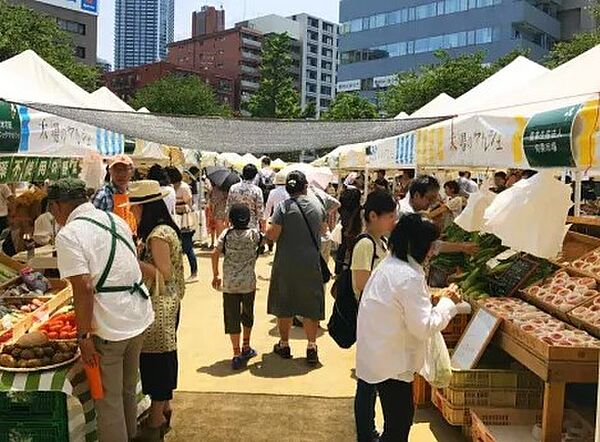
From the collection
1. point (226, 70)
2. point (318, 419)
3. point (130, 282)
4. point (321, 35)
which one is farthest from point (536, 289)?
point (321, 35)

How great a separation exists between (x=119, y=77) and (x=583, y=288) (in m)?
90.2

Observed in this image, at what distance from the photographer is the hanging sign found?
9.88ft

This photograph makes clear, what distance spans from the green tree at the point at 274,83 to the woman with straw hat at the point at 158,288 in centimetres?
5106

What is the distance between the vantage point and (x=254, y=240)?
570cm

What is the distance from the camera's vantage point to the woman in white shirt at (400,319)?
10.4ft

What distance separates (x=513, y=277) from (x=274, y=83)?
53.4 metres

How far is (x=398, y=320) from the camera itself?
10.5 feet

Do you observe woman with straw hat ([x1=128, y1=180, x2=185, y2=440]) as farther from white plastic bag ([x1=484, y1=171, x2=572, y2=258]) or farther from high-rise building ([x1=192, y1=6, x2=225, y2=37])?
high-rise building ([x1=192, y1=6, x2=225, y2=37])

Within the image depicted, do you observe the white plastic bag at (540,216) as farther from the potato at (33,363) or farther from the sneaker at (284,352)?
the potato at (33,363)

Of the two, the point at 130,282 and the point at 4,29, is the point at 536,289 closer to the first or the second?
the point at 130,282

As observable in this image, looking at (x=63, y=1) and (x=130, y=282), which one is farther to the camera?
(x=63, y=1)

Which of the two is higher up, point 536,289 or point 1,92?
point 1,92

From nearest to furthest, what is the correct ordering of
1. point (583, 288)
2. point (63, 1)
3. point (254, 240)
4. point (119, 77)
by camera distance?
1. point (583, 288)
2. point (254, 240)
3. point (63, 1)
4. point (119, 77)

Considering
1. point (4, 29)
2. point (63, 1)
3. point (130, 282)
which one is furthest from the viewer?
point (63, 1)
